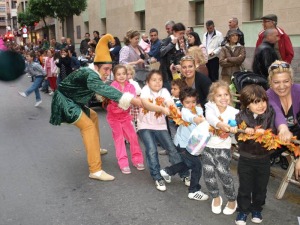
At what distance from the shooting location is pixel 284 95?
156 inches

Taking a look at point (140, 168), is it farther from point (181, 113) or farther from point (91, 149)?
point (181, 113)

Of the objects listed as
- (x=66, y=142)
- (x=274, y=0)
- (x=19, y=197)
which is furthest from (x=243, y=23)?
(x=19, y=197)

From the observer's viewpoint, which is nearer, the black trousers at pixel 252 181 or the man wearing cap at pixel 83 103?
the black trousers at pixel 252 181

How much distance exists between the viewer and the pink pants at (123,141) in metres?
5.28

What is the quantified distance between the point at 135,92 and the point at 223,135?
6.87 feet

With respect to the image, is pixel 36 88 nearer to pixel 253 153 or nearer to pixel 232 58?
pixel 232 58

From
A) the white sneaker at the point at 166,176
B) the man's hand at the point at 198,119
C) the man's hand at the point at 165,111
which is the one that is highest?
the man's hand at the point at 165,111

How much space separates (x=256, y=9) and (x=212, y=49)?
17.2 feet

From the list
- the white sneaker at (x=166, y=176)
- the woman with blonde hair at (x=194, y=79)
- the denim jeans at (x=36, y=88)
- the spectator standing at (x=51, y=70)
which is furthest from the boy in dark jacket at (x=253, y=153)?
the spectator standing at (x=51, y=70)

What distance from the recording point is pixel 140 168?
5371 mm

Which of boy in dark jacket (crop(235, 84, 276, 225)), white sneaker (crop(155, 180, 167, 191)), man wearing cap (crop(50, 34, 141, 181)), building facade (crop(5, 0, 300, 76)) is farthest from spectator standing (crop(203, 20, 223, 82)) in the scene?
boy in dark jacket (crop(235, 84, 276, 225))

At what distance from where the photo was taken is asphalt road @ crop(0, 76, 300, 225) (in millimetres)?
3904

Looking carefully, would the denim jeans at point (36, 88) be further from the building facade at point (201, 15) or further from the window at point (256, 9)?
the window at point (256, 9)

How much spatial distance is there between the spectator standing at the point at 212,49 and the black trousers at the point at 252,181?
20.3ft
